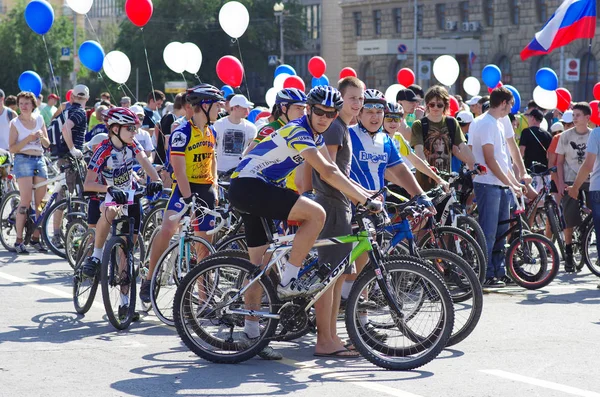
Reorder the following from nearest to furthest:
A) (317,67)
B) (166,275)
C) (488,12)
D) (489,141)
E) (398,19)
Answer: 1. (166,275)
2. (489,141)
3. (317,67)
4. (488,12)
5. (398,19)

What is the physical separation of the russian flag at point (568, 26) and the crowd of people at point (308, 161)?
3.40 m

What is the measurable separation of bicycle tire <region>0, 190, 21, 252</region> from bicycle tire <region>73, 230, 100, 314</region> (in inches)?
190

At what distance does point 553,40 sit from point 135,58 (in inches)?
2431

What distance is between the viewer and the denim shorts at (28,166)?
14.0 metres

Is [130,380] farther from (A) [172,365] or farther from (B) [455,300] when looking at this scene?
(B) [455,300]

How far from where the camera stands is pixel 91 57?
15.8m

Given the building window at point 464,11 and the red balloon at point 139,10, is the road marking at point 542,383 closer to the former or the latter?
the red balloon at point 139,10

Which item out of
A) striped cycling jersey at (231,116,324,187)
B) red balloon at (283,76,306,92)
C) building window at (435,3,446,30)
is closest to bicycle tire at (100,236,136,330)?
striped cycling jersey at (231,116,324,187)

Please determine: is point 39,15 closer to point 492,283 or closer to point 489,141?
point 489,141

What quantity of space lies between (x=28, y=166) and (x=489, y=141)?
19.5ft

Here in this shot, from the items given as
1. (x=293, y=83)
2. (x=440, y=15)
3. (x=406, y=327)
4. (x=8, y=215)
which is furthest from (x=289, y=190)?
(x=440, y=15)

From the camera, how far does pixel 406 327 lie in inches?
288

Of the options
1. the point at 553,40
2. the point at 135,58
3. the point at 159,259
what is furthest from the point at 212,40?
the point at 159,259

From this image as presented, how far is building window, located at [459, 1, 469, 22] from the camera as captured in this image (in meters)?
68.2
